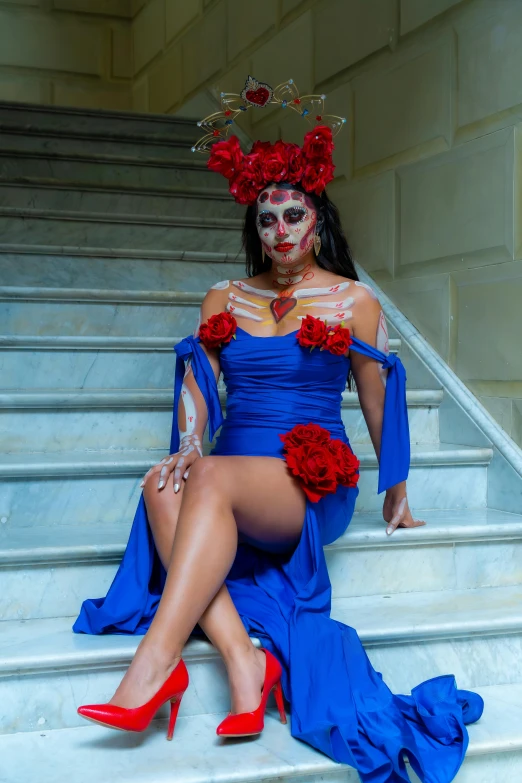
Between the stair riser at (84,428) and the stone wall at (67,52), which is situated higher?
the stone wall at (67,52)

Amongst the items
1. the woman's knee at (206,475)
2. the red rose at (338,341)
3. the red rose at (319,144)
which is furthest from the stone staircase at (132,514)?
the red rose at (319,144)

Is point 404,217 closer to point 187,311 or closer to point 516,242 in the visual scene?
point 516,242

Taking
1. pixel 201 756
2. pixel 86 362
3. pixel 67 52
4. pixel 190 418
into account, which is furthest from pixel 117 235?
pixel 67 52

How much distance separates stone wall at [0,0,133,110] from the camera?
6609 millimetres

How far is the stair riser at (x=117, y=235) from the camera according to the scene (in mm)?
3885

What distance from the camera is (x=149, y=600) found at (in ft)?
6.82

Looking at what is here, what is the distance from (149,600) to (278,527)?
350mm

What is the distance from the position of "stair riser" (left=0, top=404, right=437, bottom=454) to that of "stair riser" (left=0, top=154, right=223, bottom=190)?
6.07 feet

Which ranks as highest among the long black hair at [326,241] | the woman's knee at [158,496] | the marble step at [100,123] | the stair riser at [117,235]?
the marble step at [100,123]

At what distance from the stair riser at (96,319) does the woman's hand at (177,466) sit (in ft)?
3.81

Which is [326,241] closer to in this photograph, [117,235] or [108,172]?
[117,235]

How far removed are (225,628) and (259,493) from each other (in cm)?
33

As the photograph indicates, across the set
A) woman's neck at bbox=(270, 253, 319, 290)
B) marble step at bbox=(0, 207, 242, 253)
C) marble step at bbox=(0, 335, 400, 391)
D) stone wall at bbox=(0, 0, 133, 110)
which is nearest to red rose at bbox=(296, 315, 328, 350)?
woman's neck at bbox=(270, 253, 319, 290)

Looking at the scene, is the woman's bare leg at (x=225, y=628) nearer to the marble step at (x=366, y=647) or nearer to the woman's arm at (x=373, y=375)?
the marble step at (x=366, y=647)
